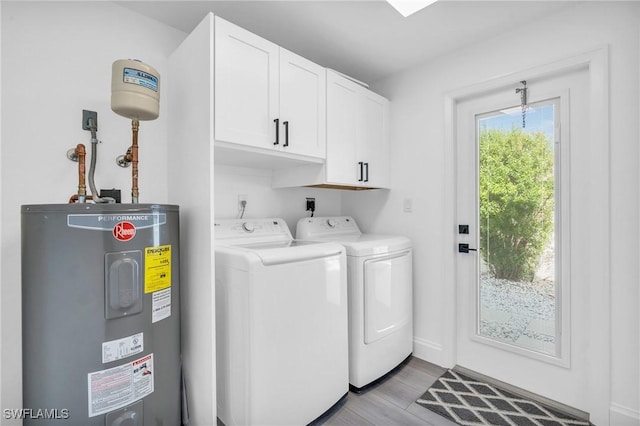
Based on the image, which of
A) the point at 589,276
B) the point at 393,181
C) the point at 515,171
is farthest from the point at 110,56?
the point at 589,276

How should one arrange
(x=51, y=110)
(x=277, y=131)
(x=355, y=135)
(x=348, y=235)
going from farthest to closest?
(x=348, y=235) → (x=355, y=135) → (x=277, y=131) → (x=51, y=110)

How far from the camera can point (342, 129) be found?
2211 mm

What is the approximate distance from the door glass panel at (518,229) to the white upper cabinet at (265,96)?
1298 mm

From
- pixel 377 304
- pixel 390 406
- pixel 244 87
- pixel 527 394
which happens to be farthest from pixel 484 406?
→ pixel 244 87

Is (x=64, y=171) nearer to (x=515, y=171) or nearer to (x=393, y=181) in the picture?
(x=393, y=181)

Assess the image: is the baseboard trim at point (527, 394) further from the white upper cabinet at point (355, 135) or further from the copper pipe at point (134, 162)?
the copper pipe at point (134, 162)

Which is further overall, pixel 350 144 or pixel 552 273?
pixel 350 144

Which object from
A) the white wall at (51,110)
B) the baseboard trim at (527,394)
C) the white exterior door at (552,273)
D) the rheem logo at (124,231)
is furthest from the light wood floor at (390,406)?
the white wall at (51,110)

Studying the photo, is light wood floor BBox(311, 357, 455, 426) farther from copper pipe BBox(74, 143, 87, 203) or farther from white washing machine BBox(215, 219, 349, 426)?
copper pipe BBox(74, 143, 87, 203)

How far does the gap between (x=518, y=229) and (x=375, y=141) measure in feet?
4.12

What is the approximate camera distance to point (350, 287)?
1.98 meters

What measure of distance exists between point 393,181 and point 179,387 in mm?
2147

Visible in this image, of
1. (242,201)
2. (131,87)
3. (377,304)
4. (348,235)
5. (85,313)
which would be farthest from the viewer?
(348,235)

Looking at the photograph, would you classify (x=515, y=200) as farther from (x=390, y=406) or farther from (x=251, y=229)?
(x=251, y=229)
